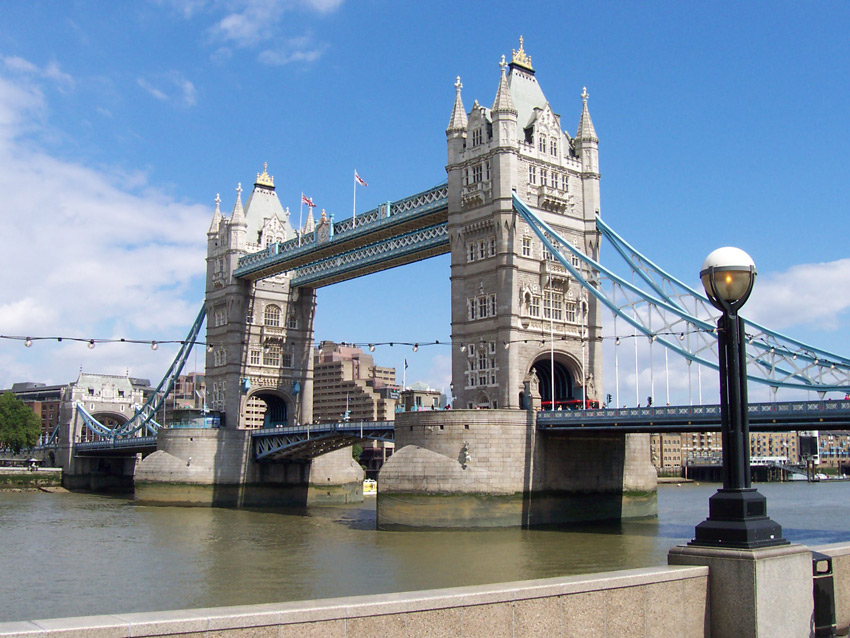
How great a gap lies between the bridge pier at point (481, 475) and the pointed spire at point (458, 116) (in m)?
17.5

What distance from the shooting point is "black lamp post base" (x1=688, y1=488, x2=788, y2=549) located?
855cm

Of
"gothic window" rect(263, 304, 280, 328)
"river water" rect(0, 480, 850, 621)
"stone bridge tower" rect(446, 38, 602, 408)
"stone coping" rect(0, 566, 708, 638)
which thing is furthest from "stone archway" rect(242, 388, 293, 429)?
"stone coping" rect(0, 566, 708, 638)

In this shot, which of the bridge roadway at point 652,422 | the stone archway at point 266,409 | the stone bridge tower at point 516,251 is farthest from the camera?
the stone archway at point 266,409

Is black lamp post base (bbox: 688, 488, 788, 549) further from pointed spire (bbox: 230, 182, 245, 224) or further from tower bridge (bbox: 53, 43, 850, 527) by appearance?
pointed spire (bbox: 230, 182, 245, 224)

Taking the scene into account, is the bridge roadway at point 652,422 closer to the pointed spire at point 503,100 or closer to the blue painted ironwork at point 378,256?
the blue painted ironwork at point 378,256

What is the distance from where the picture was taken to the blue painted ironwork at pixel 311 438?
5175 cm

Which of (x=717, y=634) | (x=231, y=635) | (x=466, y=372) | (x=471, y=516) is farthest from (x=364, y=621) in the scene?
(x=466, y=372)

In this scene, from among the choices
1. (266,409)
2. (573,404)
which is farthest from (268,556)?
(266,409)

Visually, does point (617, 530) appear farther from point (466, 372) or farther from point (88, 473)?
point (88, 473)

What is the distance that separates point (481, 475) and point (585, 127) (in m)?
22.7

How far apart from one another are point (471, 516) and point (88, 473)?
6073cm

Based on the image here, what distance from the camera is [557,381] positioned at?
50062 mm

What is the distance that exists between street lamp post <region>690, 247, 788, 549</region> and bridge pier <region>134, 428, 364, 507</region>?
182 feet

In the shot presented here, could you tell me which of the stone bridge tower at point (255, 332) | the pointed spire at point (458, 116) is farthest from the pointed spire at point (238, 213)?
the pointed spire at point (458, 116)
